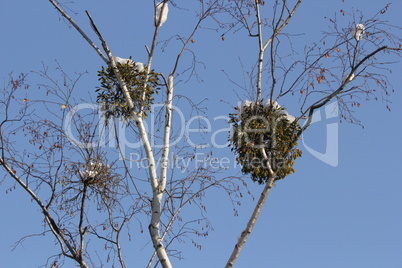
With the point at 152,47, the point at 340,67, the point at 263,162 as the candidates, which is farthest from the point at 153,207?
the point at 340,67

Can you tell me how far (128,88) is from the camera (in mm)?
6121

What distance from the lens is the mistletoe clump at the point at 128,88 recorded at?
6020 mm

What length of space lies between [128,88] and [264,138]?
119 centimetres

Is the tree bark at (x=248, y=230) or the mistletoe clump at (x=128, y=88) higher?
the mistletoe clump at (x=128, y=88)

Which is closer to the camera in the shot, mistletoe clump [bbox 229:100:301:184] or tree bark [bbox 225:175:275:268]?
tree bark [bbox 225:175:275:268]

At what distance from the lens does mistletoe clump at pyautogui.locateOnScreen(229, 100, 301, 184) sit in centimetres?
587

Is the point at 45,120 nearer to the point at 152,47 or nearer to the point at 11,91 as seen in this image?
the point at 11,91

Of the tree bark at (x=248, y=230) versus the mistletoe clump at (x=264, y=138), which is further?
the mistletoe clump at (x=264, y=138)

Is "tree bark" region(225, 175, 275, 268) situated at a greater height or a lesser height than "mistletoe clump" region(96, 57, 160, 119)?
lesser

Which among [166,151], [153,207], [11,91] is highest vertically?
[11,91]

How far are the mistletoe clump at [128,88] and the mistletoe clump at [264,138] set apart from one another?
77cm

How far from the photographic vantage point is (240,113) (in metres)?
5.96

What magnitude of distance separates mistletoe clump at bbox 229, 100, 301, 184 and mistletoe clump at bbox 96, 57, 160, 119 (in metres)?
0.77

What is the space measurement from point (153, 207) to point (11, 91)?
1.46 m
